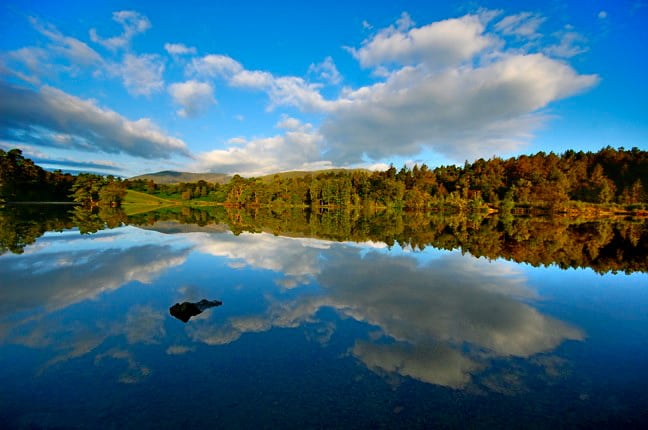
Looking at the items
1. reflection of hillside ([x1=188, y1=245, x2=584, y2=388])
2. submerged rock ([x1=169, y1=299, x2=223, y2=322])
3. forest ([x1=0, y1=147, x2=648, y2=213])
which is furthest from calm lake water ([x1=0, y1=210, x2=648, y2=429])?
forest ([x1=0, y1=147, x2=648, y2=213])

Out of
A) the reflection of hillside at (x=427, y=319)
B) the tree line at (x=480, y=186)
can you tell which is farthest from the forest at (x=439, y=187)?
the reflection of hillside at (x=427, y=319)

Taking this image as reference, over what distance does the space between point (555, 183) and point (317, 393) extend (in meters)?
109

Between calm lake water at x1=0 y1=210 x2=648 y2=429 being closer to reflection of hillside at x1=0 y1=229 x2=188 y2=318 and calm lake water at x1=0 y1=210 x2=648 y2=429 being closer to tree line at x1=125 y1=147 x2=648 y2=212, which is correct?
reflection of hillside at x1=0 y1=229 x2=188 y2=318

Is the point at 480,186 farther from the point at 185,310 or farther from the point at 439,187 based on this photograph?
the point at 185,310

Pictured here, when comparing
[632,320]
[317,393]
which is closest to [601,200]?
[632,320]

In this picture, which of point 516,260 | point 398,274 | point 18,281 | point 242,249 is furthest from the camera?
point 242,249

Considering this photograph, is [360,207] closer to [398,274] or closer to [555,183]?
[555,183]

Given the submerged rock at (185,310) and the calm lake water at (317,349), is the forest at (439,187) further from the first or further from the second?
the submerged rock at (185,310)

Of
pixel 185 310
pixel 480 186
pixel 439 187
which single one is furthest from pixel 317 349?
pixel 439 187

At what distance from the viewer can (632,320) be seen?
11.0m

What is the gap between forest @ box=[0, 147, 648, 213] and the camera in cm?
9506

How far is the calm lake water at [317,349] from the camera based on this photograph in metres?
5.64

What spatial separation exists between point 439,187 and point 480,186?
555 inches

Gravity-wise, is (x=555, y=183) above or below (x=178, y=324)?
above
